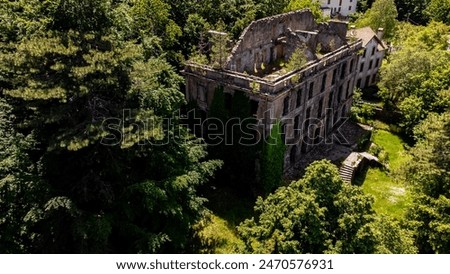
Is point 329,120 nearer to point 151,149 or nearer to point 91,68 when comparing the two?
point 151,149

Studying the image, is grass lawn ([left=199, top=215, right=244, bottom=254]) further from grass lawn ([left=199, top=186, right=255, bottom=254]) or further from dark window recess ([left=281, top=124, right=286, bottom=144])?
dark window recess ([left=281, top=124, right=286, bottom=144])

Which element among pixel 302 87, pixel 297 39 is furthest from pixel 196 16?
pixel 302 87

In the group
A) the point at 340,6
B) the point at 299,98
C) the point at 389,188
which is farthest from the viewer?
the point at 340,6

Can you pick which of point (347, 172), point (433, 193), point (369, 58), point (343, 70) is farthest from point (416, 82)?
point (433, 193)

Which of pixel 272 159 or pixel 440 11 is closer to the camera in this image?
pixel 272 159

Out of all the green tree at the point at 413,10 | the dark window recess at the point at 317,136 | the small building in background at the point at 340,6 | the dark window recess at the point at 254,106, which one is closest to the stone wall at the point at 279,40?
the dark window recess at the point at 254,106

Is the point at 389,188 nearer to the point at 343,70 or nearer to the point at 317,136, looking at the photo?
the point at 317,136
